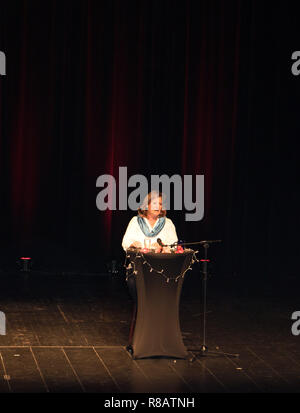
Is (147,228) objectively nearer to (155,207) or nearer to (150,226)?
(150,226)

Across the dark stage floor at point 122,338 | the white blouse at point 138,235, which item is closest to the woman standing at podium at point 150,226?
the white blouse at point 138,235

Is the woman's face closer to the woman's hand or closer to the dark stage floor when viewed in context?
the woman's hand

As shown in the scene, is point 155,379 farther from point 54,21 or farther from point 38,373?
point 54,21

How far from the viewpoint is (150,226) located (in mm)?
5953

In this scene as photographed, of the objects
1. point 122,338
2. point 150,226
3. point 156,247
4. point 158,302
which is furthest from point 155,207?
point 122,338

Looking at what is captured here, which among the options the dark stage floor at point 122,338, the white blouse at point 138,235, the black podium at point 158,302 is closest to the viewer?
the dark stage floor at point 122,338

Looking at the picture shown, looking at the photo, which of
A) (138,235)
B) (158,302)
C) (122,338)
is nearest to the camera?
(158,302)

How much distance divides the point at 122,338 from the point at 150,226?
955 millimetres

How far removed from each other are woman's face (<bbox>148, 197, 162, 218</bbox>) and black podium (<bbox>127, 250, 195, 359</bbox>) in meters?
0.47

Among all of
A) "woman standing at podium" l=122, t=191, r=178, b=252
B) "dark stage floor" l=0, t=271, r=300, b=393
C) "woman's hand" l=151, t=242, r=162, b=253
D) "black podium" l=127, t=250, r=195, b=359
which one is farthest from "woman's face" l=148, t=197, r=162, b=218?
"dark stage floor" l=0, t=271, r=300, b=393

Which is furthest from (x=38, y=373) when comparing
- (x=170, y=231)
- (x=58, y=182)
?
(x=58, y=182)

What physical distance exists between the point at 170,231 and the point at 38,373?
1.52m

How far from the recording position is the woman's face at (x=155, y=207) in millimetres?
5938

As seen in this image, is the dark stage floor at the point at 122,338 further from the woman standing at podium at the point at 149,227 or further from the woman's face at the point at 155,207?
the woman's face at the point at 155,207
